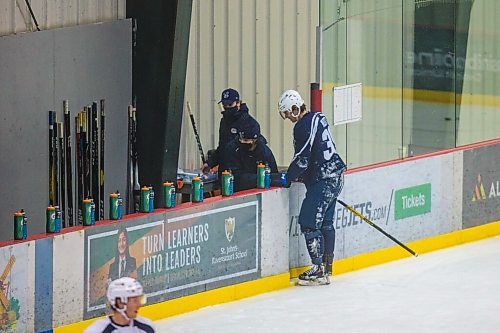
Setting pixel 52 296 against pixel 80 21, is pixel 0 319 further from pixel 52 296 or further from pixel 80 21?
pixel 80 21

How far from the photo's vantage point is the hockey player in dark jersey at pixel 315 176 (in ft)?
38.4

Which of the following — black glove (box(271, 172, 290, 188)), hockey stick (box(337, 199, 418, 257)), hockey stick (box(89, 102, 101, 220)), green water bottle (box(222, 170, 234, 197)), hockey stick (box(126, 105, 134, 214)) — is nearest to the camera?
green water bottle (box(222, 170, 234, 197))

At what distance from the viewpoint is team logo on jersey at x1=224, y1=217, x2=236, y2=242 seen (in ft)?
37.0

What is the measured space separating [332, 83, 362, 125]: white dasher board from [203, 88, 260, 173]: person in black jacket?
69 cm

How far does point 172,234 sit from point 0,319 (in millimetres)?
1762

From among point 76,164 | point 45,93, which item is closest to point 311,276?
point 76,164

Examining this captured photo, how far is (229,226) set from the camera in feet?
37.1

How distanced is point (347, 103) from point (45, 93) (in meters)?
2.68

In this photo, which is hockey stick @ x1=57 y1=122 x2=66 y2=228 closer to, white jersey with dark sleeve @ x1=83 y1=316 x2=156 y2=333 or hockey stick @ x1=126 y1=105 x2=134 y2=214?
hockey stick @ x1=126 y1=105 x2=134 y2=214

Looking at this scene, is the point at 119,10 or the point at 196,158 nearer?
the point at 119,10

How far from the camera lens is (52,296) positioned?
976 centimetres

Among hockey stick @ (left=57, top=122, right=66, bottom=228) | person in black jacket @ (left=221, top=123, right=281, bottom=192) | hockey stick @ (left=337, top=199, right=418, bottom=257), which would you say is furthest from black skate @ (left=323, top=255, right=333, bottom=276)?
hockey stick @ (left=57, top=122, right=66, bottom=228)

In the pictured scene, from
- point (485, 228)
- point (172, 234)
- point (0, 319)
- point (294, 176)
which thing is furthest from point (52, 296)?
point (485, 228)

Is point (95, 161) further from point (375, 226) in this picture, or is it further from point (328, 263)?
point (375, 226)
